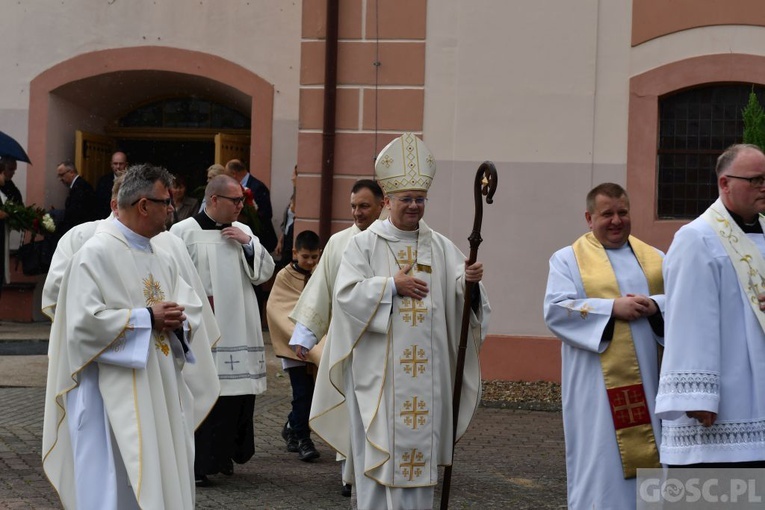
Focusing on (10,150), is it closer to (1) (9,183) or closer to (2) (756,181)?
(1) (9,183)

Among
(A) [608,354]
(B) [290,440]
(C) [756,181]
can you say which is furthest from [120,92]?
(C) [756,181]

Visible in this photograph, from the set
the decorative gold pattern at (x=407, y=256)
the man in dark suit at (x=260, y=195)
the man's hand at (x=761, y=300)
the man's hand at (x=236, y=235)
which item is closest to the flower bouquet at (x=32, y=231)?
the man in dark suit at (x=260, y=195)

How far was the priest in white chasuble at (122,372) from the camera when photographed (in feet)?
19.6

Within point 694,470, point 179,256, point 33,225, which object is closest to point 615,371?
point 694,470

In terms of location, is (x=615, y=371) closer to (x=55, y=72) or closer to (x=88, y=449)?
(x=88, y=449)

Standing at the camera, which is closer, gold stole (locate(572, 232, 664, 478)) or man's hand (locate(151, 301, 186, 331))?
man's hand (locate(151, 301, 186, 331))

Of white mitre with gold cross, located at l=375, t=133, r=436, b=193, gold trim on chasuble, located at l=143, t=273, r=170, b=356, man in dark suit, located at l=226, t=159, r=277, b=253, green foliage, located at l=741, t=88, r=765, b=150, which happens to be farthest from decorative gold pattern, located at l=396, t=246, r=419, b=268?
man in dark suit, located at l=226, t=159, r=277, b=253

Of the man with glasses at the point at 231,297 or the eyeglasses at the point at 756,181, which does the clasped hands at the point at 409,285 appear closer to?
the eyeglasses at the point at 756,181

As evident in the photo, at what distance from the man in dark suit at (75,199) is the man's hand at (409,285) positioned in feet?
29.7

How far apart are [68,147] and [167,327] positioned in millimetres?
10724

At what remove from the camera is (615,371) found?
6.54 meters

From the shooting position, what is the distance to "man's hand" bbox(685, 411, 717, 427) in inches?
210

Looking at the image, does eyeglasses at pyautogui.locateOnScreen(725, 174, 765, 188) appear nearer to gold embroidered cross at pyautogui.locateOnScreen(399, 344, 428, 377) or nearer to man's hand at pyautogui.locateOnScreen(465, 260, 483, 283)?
man's hand at pyautogui.locateOnScreen(465, 260, 483, 283)

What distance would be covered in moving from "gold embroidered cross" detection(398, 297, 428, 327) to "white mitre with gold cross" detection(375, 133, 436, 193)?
24.4 inches
